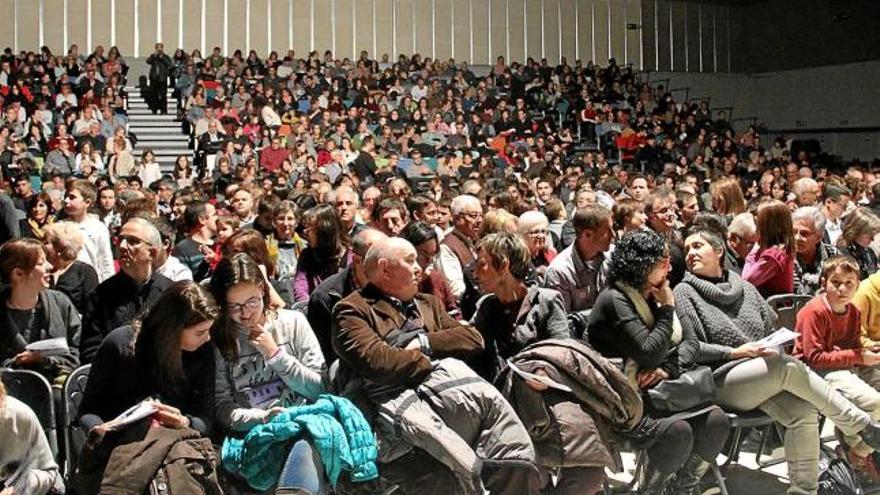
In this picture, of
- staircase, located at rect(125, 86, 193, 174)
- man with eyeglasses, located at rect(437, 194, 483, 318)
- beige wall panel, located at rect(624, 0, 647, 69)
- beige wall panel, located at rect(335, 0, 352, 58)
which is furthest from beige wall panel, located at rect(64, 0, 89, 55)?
man with eyeglasses, located at rect(437, 194, 483, 318)

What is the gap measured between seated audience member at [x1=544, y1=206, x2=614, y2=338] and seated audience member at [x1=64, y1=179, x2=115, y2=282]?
112 inches

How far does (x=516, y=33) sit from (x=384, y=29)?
136 inches

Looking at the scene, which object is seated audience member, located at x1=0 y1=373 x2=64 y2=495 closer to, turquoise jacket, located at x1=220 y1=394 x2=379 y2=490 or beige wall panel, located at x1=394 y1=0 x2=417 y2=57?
turquoise jacket, located at x1=220 y1=394 x2=379 y2=490

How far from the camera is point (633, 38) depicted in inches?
1009

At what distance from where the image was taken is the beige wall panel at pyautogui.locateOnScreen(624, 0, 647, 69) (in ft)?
83.9

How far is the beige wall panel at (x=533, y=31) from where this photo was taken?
24609mm

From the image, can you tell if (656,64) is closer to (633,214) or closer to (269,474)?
(633,214)

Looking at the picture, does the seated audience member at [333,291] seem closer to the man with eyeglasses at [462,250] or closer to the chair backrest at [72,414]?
the man with eyeglasses at [462,250]

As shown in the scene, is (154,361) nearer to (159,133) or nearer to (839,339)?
(839,339)

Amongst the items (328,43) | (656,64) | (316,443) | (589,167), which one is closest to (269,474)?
(316,443)

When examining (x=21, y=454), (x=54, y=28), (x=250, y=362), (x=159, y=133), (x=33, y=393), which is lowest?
(x=21, y=454)

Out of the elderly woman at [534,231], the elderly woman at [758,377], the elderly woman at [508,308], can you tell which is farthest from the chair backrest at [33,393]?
the elderly woman at [534,231]

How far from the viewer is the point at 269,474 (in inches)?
131

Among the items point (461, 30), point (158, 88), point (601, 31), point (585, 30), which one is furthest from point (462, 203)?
point (601, 31)
